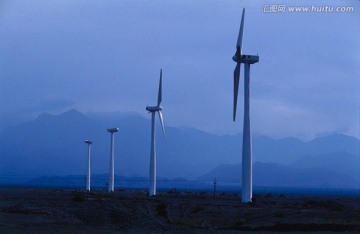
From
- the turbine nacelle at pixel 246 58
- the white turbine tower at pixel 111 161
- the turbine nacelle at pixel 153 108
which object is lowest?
the white turbine tower at pixel 111 161

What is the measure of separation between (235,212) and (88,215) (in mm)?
14246

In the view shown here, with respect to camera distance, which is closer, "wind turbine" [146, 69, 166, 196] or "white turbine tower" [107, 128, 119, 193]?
"wind turbine" [146, 69, 166, 196]

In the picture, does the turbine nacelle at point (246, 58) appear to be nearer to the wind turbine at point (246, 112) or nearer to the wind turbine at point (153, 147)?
the wind turbine at point (246, 112)

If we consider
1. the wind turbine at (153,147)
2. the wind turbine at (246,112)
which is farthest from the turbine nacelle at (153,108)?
the wind turbine at (246,112)

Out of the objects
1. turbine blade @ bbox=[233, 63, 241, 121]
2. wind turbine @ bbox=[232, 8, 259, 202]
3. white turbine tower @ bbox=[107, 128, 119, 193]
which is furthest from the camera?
white turbine tower @ bbox=[107, 128, 119, 193]

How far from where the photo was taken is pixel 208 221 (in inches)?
1893

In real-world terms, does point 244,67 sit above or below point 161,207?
above

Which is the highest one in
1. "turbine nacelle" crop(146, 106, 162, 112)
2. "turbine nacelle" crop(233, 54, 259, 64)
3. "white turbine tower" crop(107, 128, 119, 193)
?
"turbine nacelle" crop(233, 54, 259, 64)

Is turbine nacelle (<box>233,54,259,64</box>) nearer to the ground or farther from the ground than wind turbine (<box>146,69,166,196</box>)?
farther from the ground

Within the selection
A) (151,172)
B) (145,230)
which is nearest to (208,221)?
(145,230)

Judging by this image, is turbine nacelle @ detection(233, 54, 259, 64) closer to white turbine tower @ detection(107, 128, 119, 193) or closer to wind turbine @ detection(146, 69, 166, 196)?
wind turbine @ detection(146, 69, 166, 196)

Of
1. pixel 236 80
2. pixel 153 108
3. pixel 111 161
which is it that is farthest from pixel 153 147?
pixel 236 80

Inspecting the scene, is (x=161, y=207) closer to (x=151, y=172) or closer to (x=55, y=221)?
(x=55, y=221)

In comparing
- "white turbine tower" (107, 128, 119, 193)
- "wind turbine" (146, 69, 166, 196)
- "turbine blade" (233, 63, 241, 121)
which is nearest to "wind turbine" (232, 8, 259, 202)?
"turbine blade" (233, 63, 241, 121)
